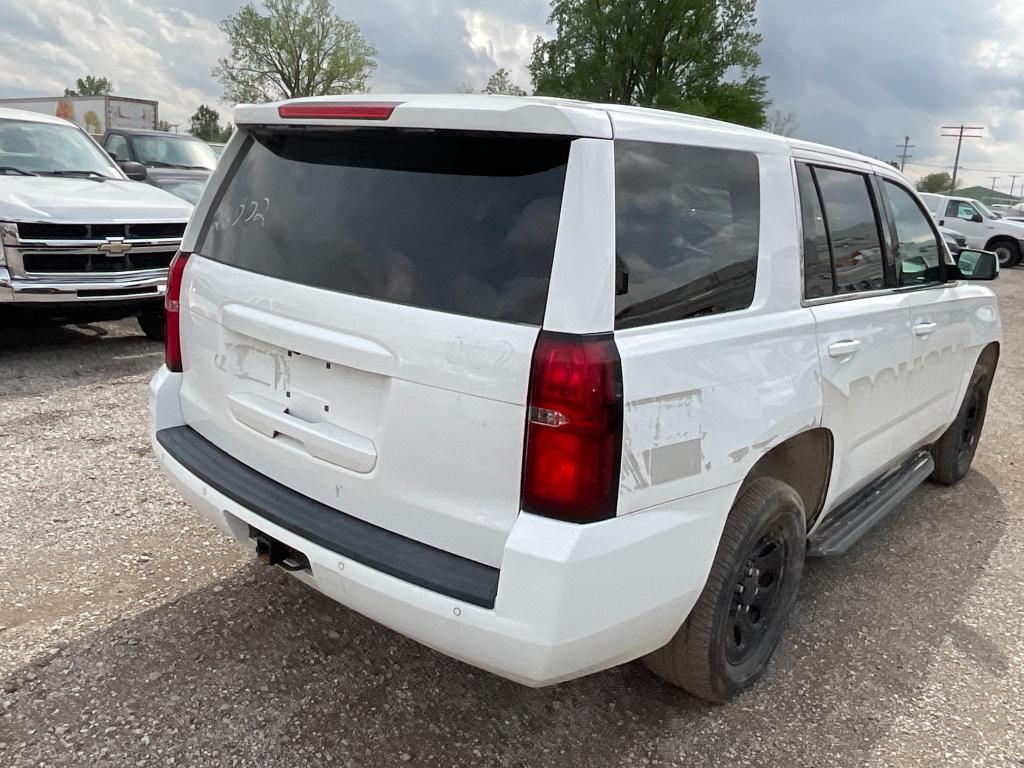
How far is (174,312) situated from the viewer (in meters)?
2.95

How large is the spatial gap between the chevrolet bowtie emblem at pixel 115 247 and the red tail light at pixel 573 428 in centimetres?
563

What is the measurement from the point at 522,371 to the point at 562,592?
1.71ft

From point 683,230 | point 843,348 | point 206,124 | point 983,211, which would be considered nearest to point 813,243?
point 843,348

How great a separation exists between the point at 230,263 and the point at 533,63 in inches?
1663

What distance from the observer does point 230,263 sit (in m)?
2.68

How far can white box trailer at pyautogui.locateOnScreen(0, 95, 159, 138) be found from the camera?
26.0 metres

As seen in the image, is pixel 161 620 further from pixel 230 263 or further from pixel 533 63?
pixel 533 63

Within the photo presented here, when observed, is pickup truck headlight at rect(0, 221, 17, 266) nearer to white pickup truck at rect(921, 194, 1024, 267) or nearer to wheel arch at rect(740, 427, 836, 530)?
wheel arch at rect(740, 427, 836, 530)

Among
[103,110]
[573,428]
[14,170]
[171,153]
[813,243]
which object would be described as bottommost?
[573,428]

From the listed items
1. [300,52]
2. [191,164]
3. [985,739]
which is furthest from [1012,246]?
[300,52]

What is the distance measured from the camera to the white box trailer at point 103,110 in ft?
85.3

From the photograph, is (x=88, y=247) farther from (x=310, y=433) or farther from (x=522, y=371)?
(x=522, y=371)

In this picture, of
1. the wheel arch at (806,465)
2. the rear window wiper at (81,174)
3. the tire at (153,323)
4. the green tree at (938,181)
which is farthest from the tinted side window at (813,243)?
the green tree at (938,181)

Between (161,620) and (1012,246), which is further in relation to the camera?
(1012,246)
